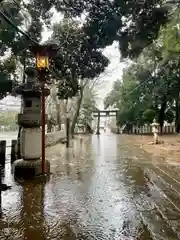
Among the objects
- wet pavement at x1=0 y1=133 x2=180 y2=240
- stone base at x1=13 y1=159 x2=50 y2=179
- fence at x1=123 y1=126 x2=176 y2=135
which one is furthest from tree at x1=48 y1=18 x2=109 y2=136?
fence at x1=123 y1=126 x2=176 y2=135

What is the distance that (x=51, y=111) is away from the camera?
32719 mm

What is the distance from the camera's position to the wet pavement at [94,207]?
12.4ft

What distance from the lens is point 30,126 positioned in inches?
300

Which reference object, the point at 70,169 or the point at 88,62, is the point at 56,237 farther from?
the point at 88,62

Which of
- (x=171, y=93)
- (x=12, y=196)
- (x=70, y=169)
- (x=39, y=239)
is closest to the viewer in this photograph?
(x=39, y=239)

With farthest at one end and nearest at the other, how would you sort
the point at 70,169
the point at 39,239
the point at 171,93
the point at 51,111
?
the point at 51,111
the point at 171,93
the point at 70,169
the point at 39,239

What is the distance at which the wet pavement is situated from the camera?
378 cm

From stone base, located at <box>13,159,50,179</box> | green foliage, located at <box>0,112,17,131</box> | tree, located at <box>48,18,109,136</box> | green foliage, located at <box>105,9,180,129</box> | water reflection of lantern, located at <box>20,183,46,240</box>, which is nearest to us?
water reflection of lantern, located at <box>20,183,46,240</box>

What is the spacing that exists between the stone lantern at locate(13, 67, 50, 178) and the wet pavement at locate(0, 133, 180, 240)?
0.44m

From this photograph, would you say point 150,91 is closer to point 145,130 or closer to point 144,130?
point 145,130

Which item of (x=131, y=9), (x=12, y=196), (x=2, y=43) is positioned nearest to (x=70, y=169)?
(x=12, y=196)

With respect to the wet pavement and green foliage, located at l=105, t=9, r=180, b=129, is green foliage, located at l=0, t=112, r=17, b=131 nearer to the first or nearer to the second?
green foliage, located at l=105, t=9, r=180, b=129

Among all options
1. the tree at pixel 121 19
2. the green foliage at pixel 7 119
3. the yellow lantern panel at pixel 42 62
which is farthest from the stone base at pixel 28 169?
the green foliage at pixel 7 119

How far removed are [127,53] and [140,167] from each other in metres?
3.33
